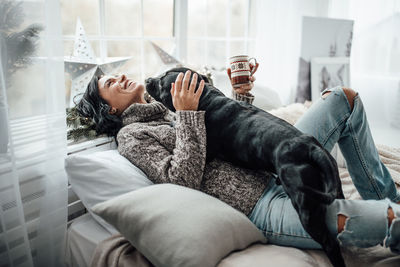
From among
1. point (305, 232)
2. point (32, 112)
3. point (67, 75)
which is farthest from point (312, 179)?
point (67, 75)

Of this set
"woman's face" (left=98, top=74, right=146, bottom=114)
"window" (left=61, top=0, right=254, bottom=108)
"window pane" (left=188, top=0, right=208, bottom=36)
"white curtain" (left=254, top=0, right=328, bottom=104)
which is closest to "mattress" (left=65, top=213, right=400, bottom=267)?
"woman's face" (left=98, top=74, right=146, bottom=114)

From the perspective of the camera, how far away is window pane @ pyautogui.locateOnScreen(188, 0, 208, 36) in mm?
2593

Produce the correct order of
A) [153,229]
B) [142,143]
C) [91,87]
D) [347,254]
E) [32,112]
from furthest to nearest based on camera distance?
[91,87] → [142,143] → [32,112] → [347,254] → [153,229]

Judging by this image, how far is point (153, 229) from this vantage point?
0.86 m

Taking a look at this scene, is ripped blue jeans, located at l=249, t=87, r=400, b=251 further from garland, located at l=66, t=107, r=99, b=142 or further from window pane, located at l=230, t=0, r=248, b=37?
window pane, located at l=230, t=0, r=248, b=37

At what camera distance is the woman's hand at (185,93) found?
1.21m

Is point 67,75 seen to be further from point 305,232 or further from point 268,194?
point 305,232

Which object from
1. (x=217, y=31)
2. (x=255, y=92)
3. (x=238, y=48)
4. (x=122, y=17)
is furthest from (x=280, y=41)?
(x=122, y=17)

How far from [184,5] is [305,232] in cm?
194

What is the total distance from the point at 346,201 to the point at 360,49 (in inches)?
100

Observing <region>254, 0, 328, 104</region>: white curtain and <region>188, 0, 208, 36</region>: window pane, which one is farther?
<region>254, 0, 328, 104</region>: white curtain

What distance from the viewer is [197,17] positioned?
8.70ft

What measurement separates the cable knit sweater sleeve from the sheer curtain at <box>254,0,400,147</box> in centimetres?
201

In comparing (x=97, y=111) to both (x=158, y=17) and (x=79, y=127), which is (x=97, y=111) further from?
(x=158, y=17)
